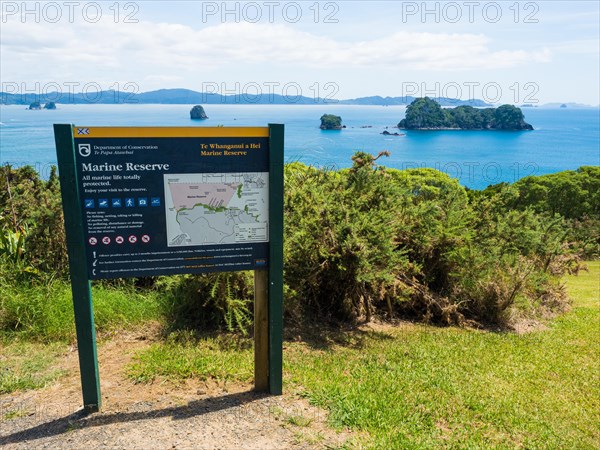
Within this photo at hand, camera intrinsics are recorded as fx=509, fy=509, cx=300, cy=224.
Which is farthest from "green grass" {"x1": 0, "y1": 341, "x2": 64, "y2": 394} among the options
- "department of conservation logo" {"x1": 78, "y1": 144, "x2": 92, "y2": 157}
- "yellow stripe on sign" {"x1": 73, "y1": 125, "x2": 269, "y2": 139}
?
"yellow stripe on sign" {"x1": 73, "y1": 125, "x2": 269, "y2": 139}

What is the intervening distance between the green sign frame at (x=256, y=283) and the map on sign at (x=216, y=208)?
→ 0.36ft

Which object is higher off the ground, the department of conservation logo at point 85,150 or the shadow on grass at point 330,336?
Answer: the department of conservation logo at point 85,150

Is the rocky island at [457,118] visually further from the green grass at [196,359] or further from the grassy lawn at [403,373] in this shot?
the green grass at [196,359]

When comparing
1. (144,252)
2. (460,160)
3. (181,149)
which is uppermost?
(181,149)

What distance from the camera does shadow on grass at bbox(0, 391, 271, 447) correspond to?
12.5ft

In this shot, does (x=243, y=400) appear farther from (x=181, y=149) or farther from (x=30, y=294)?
(x=30, y=294)

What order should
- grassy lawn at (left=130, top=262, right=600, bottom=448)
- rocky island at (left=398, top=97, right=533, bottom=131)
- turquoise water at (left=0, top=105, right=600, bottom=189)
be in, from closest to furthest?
grassy lawn at (left=130, top=262, right=600, bottom=448) < turquoise water at (left=0, top=105, right=600, bottom=189) < rocky island at (left=398, top=97, right=533, bottom=131)

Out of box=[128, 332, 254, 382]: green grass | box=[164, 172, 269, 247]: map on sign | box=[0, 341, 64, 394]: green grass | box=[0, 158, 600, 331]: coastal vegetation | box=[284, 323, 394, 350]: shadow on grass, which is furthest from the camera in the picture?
box=[0, 158, 600, 331]: coastal vegetation

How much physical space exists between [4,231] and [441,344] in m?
6.16

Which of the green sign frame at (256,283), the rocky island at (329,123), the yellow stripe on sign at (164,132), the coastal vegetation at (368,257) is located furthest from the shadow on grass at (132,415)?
the rocky island at (329,123)

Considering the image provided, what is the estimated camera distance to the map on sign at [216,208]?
12.7 feet

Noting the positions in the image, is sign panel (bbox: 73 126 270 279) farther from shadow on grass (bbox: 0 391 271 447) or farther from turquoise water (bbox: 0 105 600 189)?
turquoise water (bbox: 0 105 600 189)

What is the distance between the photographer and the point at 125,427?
12.8ft

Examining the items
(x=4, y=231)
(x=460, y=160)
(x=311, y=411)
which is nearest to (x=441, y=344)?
(x=311, y=411)
